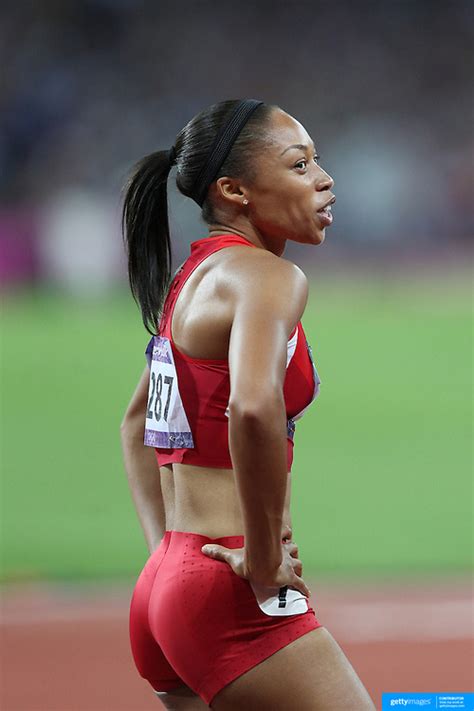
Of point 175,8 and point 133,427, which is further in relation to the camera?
point 175,8

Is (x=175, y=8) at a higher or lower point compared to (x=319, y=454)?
higher

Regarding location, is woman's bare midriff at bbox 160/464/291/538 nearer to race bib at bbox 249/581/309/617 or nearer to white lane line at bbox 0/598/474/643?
race bib at bbox 249/581/309/617

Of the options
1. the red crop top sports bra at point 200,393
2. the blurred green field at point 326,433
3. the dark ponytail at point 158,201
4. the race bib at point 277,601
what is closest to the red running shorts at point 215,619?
the race bib at point 277,601

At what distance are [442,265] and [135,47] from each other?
698cm

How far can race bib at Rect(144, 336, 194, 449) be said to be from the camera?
2.28 m

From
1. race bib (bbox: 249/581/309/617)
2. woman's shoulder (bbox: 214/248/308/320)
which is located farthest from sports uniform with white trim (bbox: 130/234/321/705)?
woman's shoulder (bbox: 214/248/308/320)

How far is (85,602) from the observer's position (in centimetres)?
698

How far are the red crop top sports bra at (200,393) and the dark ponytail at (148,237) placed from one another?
22cm

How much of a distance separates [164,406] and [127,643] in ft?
13.1

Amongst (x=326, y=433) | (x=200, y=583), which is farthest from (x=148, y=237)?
(x=326, y=433)

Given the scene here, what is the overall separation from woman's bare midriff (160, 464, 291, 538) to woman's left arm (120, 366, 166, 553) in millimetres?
309

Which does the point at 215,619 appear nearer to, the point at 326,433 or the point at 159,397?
the point at 159,397

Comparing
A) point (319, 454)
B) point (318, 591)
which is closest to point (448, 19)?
point (319, 454)

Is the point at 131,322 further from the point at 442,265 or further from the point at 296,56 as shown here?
the point at 296,56
